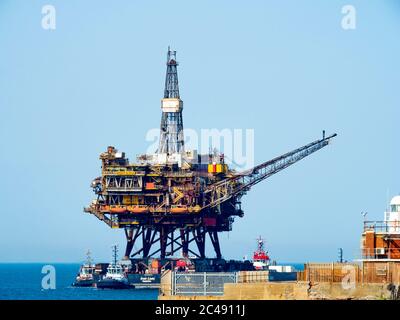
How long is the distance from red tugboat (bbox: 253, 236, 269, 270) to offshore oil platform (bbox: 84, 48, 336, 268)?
4255 mm

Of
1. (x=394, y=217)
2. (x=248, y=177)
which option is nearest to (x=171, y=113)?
(x=248, y=177)

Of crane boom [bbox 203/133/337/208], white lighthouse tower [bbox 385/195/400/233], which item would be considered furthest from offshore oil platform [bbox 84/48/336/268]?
white lighthouse tower [bbox 385/195/400/233]

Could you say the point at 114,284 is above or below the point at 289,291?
below

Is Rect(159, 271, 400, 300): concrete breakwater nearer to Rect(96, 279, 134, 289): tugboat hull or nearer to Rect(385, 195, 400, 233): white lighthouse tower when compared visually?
Rect(385, 195, 400, 233): white lighthouse tower

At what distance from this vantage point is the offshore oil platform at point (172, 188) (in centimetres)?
13725

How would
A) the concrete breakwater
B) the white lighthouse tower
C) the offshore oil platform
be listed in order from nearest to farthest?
1. the concrete breakwater
2. the white lighthouse tower
3. the offshore oil platform

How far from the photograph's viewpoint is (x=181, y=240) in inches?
5906

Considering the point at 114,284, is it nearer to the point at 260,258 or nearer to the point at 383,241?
the point at 260,258

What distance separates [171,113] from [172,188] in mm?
11326

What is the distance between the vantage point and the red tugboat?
5664 inches

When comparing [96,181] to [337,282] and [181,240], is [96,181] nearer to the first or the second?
[181,240]

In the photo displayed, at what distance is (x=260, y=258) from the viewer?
484 feet
